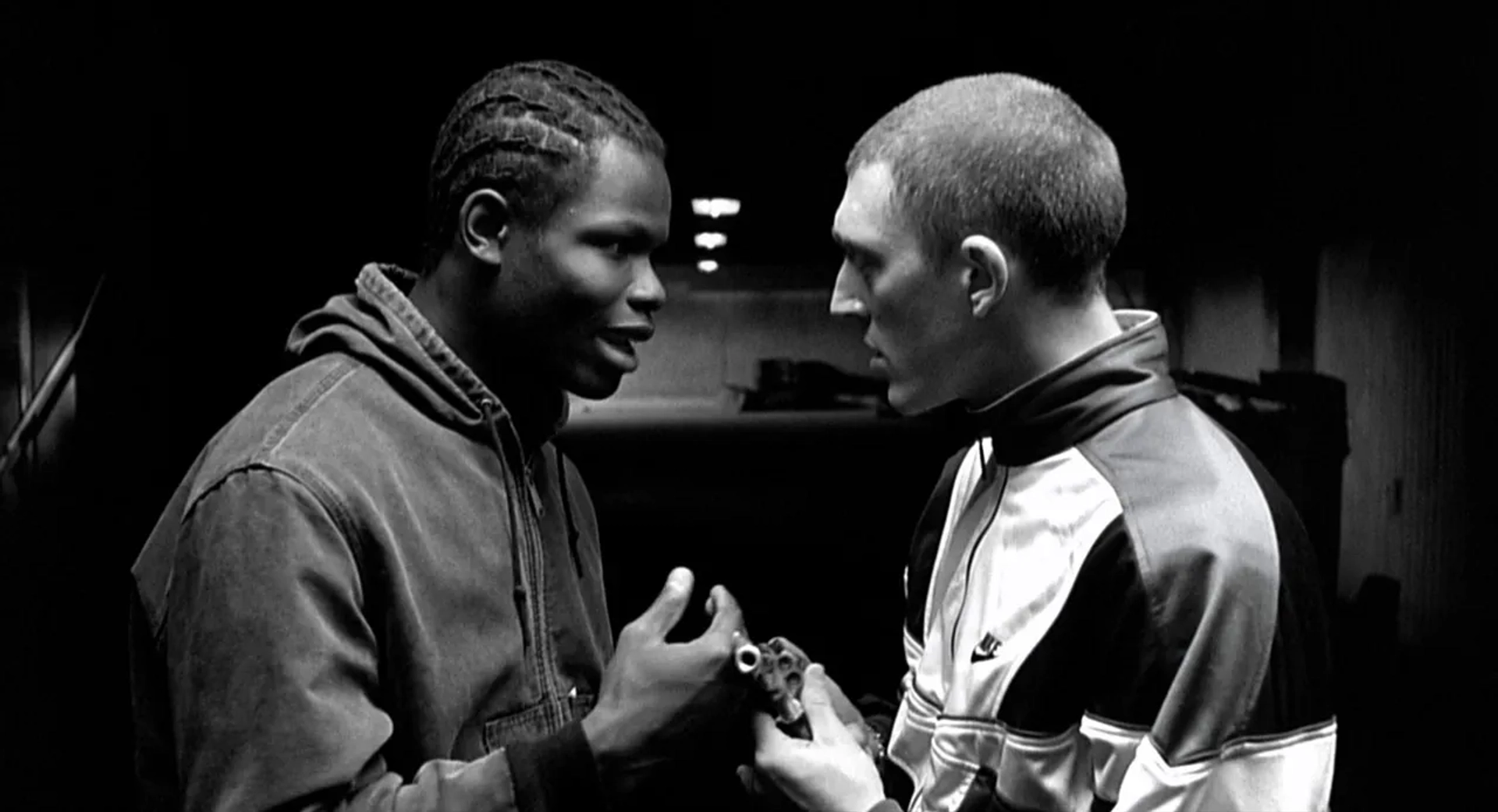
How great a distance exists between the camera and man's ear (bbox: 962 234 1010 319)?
49.2 inches

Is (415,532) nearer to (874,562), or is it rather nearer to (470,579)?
(470,579)

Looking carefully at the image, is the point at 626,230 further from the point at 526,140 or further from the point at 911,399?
the point at 911,399

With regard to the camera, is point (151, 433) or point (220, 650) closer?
point (220, 650)

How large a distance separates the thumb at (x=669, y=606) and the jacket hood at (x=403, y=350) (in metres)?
0.26

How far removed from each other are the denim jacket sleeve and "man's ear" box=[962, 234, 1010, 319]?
2.10ft

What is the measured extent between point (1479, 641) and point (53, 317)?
228cm

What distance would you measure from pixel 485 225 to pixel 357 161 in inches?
29.9

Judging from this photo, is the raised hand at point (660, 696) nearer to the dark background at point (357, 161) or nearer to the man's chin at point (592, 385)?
the man's chin at point (592, 385)

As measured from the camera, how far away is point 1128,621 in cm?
115

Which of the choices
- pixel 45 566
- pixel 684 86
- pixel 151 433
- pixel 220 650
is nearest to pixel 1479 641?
pixel 684 86

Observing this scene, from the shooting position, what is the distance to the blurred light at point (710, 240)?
2100 millimetres

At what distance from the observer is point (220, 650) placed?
3.78ft

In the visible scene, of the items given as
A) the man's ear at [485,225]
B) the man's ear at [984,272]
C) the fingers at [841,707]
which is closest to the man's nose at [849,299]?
the man's ear at [984,272]

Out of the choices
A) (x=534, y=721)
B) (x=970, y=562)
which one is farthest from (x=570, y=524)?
(x=970, y=562)
